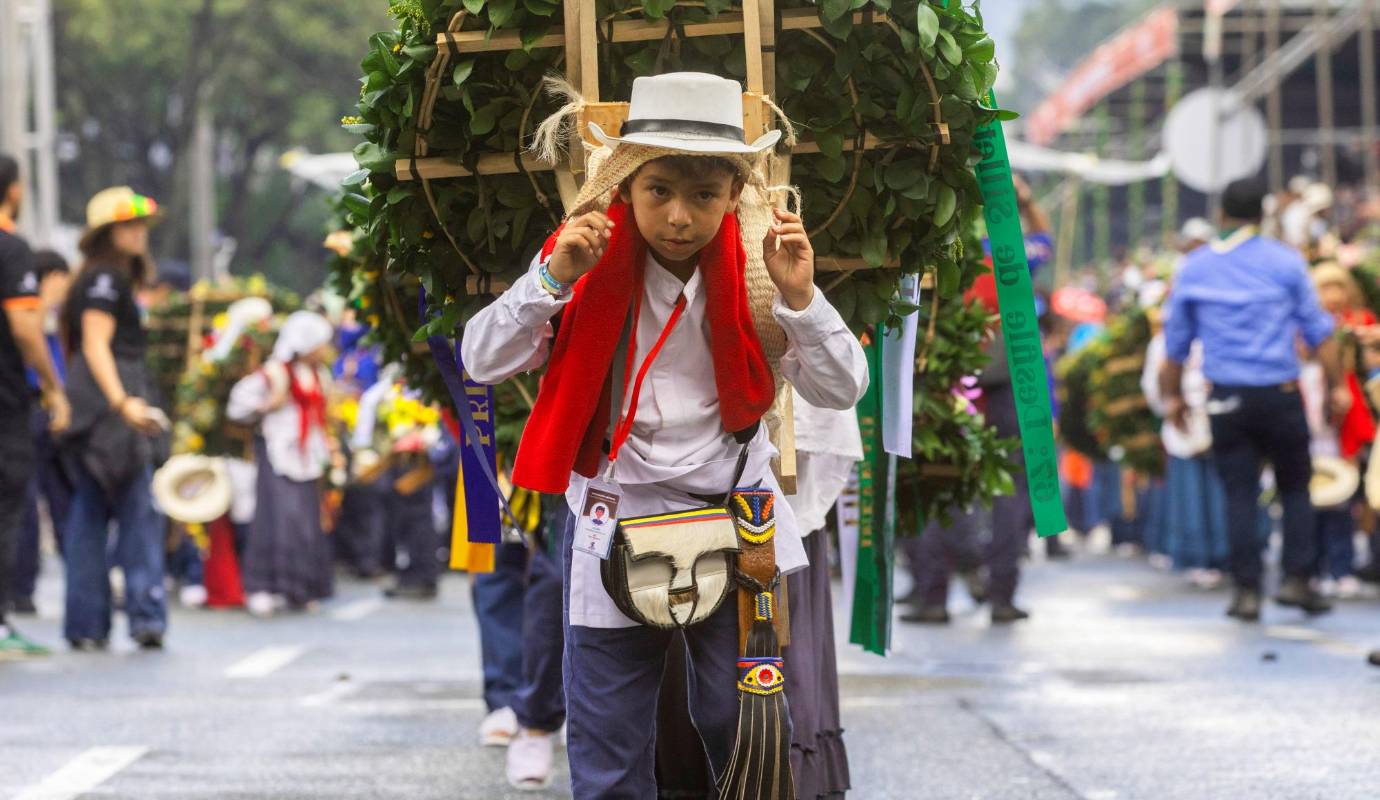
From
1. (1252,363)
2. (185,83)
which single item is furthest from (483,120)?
(185,83)

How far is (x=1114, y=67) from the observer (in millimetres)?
39094

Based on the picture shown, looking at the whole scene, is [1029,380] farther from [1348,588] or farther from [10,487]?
[1348,588]

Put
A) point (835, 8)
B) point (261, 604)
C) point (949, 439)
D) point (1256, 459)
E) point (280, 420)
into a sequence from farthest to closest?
point (280, 420), point (261, 604), point (1256, 459), point (949, 439), point (835, 8)

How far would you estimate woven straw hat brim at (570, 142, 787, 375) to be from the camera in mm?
4680

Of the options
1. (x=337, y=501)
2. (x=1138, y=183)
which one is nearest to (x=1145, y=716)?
(x=337, y=501)

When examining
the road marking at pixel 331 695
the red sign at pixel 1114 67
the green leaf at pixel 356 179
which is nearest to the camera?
the green leaf at pixel 356 179

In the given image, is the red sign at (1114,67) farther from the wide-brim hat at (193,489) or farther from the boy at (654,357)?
the boy at (654,357)

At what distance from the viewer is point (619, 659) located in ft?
16.0

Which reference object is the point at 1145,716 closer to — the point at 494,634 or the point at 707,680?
the point at 494,634

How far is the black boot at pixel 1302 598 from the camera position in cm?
1222

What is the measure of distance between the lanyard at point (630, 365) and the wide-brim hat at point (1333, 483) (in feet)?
31.3

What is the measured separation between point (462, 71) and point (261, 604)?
975 centimetres

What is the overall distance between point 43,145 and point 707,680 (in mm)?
21928

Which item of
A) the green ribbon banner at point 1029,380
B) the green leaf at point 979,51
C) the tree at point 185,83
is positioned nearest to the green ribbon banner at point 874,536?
the green ribbon banner at point 1029,380
